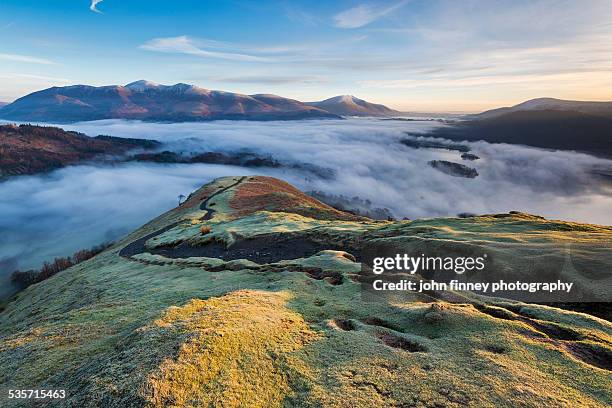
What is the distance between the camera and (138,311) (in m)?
24.8

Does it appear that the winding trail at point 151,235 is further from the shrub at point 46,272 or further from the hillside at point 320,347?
the shrub at point 46,272

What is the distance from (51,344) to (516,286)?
3173 centimetres

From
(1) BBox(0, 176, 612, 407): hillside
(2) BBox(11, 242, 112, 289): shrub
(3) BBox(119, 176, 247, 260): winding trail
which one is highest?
(1) BBox(0, 176, 612, 407): hillside

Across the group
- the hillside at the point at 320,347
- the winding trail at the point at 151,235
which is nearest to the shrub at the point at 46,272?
the winding trail at the point at 151,235

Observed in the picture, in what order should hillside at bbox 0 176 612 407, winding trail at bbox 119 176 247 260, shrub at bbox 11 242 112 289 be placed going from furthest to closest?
shrub at bbox 11 242 112 289 → winding trail at bbox 119 176 247 260 → hillside at bbox 0 176 612 407

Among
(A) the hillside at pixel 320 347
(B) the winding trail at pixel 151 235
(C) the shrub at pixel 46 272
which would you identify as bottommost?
(C) the shrub at pixel 46 272

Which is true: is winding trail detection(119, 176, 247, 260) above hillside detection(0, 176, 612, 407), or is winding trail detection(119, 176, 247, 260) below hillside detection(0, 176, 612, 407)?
below

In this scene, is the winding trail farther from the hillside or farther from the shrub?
the shrub

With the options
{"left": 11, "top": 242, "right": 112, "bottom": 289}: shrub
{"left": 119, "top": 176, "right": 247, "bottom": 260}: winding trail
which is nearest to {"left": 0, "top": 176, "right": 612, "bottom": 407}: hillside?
{"left": 119, "top": 176, "right": 247, "bottom": 260}: winding trail

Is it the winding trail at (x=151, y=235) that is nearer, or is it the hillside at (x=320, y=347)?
the hillside at (x=320, y=347)

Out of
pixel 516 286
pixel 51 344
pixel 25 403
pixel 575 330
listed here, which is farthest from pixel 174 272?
pixel 575 330

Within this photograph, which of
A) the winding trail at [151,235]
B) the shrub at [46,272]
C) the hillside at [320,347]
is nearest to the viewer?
the hillside at [320,347]

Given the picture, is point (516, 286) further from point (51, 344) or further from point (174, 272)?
point (174, 272)

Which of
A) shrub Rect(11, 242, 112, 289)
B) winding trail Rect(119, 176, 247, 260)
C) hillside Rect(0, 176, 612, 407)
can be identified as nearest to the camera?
hillside Rect(0, 176, 612, 407)
